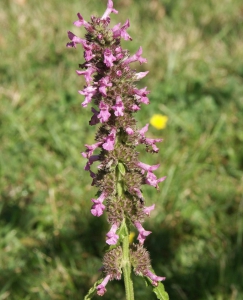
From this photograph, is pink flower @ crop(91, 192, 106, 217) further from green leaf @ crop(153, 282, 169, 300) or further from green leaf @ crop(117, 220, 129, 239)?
green leaf @ crop(153, 282, 169, 300)

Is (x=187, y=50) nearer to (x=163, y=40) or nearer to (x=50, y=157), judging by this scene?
(x=163, y=40)

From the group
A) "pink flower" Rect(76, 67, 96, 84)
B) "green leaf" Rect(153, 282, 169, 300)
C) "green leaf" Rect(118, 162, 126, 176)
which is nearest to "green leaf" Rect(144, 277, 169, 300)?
"green leaf" Rect(153, 282, 169, 300)

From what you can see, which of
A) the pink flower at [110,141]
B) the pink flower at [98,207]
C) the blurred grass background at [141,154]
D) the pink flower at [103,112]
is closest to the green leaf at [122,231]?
the pink flower at [98,207]

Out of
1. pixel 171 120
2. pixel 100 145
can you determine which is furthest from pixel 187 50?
pixel 100 145

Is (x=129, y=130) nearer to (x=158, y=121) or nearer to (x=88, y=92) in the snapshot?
(x=88, y=92)

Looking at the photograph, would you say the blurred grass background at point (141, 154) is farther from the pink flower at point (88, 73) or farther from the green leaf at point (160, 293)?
the pink flower at point (88, 73)

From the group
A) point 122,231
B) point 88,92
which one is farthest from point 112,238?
point 88,92
